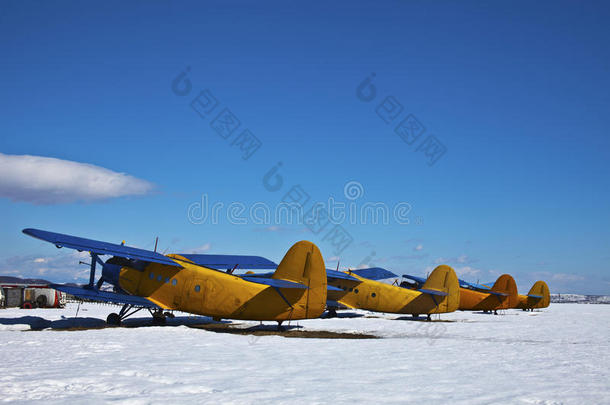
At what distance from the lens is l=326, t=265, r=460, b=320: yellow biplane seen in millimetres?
27484

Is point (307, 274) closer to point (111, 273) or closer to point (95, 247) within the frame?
point (95, 247)

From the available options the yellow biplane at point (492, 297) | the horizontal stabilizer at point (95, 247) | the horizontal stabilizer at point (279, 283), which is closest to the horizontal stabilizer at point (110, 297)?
the horizontal stabilizer at point (95, 247)

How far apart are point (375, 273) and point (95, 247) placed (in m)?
25.2

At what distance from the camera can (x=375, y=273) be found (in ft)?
123

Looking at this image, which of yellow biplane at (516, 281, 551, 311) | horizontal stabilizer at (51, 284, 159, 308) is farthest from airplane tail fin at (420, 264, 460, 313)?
yellow biplane at (516, 281, 551, 311)

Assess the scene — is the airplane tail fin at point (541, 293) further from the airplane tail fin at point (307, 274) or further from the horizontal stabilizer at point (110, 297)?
the horizontal stabilizer at point (110, 297)

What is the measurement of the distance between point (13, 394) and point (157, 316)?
42.9 feet

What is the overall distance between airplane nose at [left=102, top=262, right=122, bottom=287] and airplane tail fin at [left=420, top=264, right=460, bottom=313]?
17.2m

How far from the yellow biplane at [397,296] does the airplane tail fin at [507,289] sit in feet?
40.7

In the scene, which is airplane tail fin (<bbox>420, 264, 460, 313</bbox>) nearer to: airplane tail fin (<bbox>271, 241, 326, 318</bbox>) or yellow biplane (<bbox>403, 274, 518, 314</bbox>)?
yellow biplane (<bbox>403, 274, 518, 314</bbox>)

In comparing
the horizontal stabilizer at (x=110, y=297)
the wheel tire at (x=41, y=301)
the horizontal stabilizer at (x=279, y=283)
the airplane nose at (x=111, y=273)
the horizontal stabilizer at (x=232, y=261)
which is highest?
the horizontal stabilizer at (x=232, y=261)

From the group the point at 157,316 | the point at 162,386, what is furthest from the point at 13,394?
the point at 157,316

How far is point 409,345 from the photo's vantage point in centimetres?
1388

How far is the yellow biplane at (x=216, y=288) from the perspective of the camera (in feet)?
56.7
